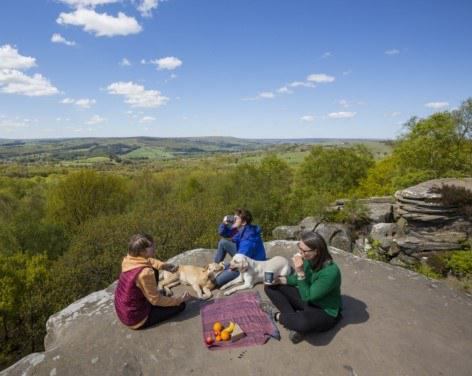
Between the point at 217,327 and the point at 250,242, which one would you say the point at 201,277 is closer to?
the point at 250,242

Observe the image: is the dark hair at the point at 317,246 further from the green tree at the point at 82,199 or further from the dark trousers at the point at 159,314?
the green tree at the point at 82,199

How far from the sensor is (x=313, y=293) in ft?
16.1

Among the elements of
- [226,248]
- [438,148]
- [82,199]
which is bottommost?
[82,199]

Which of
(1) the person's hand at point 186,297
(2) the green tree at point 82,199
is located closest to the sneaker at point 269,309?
(1) the person's hand at point 186,297

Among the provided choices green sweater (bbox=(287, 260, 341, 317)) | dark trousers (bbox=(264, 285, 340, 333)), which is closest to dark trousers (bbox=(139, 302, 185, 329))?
dark trousers (bbox=(264, 285, 340, 333))

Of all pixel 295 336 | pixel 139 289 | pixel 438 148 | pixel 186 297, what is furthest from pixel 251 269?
pixel 438 148

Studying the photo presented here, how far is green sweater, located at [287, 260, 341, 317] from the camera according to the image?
4859 mm

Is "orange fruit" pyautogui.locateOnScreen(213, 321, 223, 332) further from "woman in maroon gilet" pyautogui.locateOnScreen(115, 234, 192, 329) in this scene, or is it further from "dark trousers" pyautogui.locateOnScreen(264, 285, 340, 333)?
"dark trousers" pyautogui.locateOnScreen(264, 285, 340, 333)

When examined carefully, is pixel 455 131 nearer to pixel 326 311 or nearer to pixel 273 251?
pixel 273 251

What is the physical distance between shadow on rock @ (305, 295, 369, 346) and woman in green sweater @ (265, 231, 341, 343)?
0.22 meters

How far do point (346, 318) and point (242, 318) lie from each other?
2145mm

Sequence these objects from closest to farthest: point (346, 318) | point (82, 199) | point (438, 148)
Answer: point (346, 318) → point (438, 148) → point (82, 199)

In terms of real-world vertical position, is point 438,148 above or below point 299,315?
above

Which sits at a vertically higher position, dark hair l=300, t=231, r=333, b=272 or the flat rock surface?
dark hair l=300, t=231, r=333, b=272
